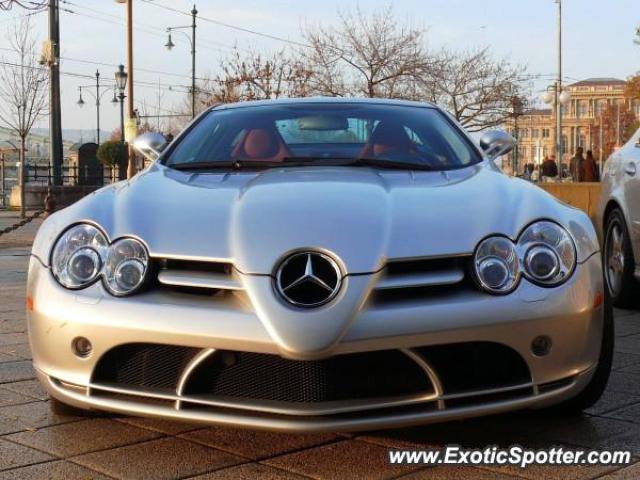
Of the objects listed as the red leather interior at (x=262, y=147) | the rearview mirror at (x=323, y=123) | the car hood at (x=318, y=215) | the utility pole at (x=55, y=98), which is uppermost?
the utility pole at (x=55, y=98)

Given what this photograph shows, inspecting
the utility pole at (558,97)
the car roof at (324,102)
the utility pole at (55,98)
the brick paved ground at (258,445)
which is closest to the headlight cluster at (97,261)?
the brick paved ground at (258,445)

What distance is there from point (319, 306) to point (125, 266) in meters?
0.71

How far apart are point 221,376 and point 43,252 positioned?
0.85 m

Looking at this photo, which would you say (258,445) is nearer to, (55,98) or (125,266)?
(125,266)

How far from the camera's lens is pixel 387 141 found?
4684 millimetres

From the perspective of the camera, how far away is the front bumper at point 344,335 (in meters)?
3.04

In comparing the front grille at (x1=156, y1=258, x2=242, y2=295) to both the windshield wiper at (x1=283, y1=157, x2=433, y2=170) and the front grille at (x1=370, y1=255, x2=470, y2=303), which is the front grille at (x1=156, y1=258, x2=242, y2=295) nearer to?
the front grille at (x1=370, y1=255, x2=470, y2=303)

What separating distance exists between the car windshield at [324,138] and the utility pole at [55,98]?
23.5 metres

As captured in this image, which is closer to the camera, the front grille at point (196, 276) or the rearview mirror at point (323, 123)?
the front grille at point (196, 276)

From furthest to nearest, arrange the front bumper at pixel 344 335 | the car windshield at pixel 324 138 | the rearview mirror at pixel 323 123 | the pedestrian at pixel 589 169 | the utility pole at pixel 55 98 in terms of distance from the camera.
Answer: the pedestrian at pixel 589 169, the utility pole at pixel 55 98, the rearview mirror at pixel 323 123, the car windshield at pixel 324 138, the front bumper at pixel 344 335

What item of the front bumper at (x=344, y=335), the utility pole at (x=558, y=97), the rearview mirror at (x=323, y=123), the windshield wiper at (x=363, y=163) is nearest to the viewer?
the front bumper at (x=344, y=335)

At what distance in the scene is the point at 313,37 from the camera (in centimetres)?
3822

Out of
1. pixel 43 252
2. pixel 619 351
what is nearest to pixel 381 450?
pixel 43 252

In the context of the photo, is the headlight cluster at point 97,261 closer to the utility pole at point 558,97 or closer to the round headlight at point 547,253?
Answer: the round headlight at point 547,253
